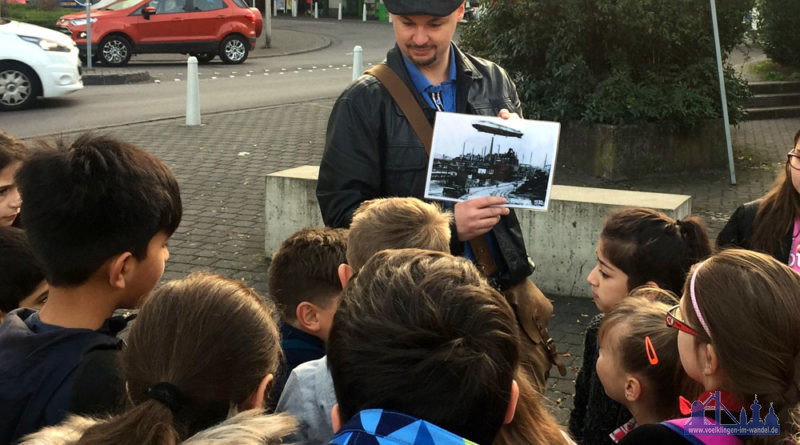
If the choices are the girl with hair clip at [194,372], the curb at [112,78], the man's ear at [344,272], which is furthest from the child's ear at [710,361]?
the curb at [112,78]

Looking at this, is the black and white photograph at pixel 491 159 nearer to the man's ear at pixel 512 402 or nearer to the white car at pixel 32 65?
the man's ear at pixel 512 402

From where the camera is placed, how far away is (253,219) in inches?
332

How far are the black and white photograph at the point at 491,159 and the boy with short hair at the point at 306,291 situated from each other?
1.45 feet

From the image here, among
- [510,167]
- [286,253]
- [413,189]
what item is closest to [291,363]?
[286,253]

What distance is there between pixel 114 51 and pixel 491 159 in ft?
65.1

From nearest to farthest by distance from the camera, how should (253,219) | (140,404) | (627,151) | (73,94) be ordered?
1. (140,404)
2. (253,219)
3. (627,151)
4. (73,94)

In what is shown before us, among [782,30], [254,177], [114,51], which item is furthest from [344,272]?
[114,51]

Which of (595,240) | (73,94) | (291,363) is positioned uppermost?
(291,363)

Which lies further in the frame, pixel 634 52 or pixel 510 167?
pixel 634 52

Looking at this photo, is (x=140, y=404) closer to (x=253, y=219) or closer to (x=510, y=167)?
(x=510, y=167)

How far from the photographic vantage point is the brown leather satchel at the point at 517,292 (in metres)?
3.54

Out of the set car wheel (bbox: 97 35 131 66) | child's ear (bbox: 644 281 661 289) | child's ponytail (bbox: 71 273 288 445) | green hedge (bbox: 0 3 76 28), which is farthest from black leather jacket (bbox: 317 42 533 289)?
green hedge (bbox: 0 3 76 28)

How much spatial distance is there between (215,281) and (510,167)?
1.54m

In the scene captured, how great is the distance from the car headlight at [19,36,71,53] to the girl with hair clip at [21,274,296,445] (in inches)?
541
